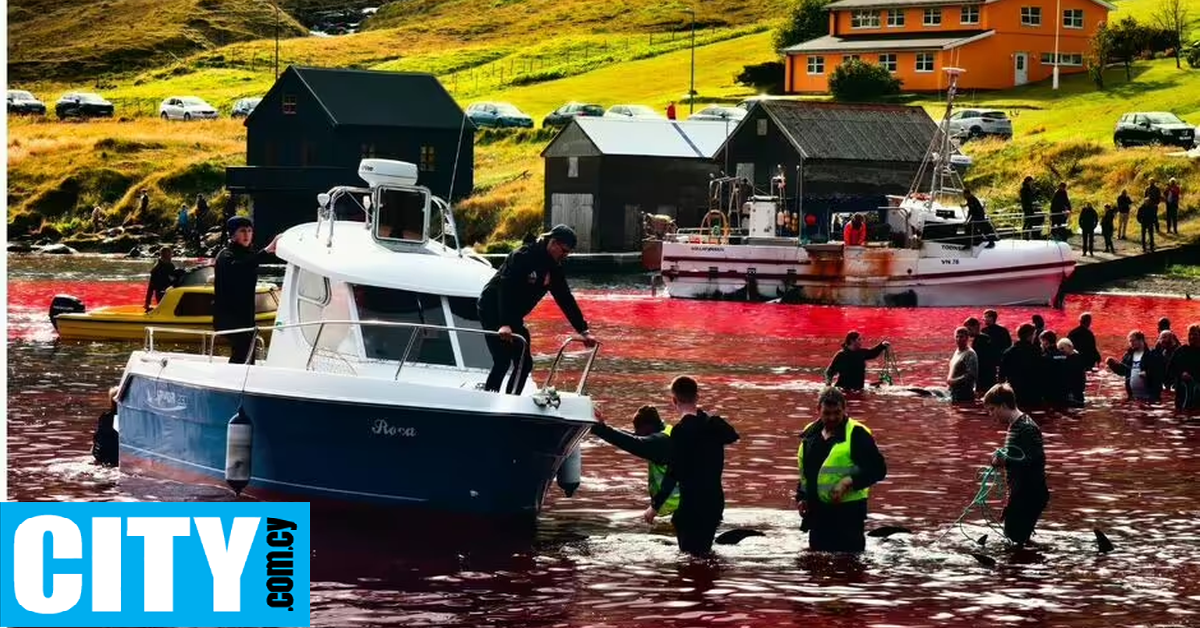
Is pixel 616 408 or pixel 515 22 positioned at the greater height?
pixel 515 22

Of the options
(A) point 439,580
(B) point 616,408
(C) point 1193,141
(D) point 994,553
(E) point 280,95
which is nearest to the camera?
(A) point 439,580

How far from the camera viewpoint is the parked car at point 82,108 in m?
125

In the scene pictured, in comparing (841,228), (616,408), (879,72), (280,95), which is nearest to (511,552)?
(616,408)

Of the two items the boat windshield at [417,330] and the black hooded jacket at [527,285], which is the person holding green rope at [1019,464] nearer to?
the black hooded jacket at [527,285]

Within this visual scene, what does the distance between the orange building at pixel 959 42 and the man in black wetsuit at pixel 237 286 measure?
85.3m

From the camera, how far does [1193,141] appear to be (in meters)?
78.8

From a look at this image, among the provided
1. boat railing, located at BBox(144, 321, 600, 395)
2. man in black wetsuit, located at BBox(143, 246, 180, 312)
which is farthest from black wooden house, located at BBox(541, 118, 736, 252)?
boat railing, located at BBox(144, 321, 600, 395)

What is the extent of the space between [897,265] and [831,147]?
59.2ft

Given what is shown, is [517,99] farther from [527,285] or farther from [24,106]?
[527,285]

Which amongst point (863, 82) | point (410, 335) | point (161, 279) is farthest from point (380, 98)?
point (410, 335)

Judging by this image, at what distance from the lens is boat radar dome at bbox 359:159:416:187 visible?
23.4 m

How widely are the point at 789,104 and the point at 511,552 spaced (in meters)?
61.8

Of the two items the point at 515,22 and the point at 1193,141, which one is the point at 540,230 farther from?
the point at 515,22

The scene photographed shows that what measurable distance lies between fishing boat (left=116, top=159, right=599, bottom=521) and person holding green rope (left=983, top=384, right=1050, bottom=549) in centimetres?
386
